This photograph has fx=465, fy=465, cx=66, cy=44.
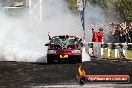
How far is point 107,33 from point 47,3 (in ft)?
53.8

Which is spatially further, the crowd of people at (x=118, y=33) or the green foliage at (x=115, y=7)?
the green foliage at (x=115, y=7)

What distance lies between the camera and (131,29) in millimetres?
33594

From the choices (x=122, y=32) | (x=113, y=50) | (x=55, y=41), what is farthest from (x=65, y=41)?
(x=122, y=32)

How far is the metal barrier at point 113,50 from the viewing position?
27.1 m

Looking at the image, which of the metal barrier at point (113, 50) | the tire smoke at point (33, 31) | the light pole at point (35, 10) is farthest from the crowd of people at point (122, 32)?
the light pole at point (35, 10)

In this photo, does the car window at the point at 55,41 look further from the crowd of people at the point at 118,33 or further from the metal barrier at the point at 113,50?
the crowd of people at the point at 118,33

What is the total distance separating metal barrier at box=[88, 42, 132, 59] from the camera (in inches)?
1067

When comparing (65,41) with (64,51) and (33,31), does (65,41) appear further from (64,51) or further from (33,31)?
(33,31)

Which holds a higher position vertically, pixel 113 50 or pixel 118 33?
pixel 118 33

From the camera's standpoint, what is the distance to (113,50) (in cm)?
2878

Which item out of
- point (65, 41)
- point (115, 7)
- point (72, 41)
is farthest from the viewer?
point (115, 7)

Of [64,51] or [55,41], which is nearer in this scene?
[64,51]

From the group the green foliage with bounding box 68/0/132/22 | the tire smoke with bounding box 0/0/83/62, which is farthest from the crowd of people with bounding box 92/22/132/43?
the green foliage with bounding box 68/0/132/22

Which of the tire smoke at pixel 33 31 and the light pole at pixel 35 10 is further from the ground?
the light pole at pixel 35 10
